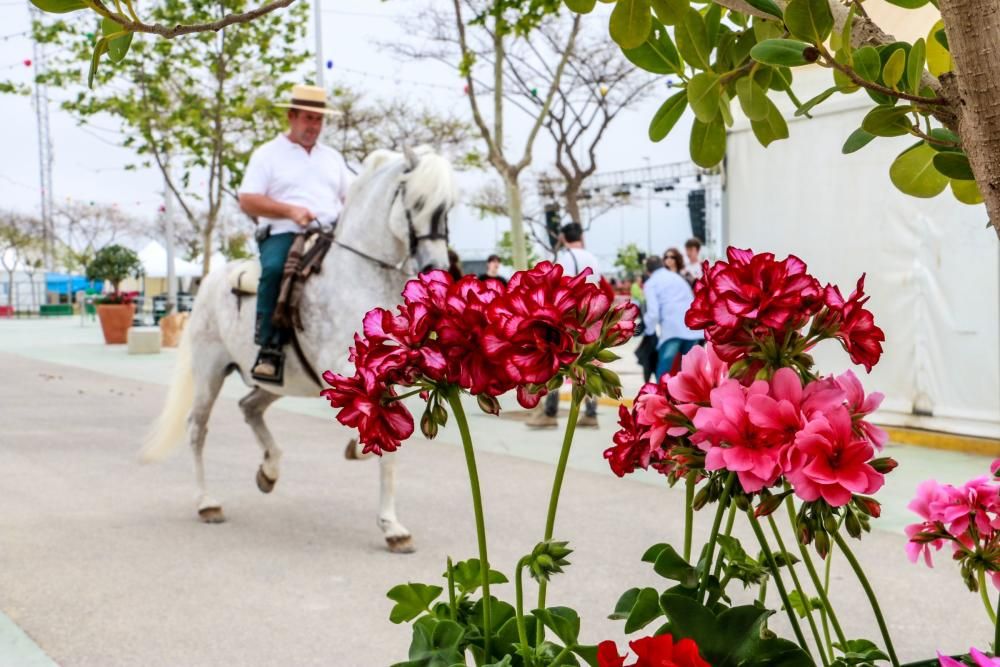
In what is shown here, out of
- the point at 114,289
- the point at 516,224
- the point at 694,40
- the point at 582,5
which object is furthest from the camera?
the point at 114,289

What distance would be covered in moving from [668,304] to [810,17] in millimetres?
8955

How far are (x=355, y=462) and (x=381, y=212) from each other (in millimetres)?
2974

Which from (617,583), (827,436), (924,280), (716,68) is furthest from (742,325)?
(924,280)

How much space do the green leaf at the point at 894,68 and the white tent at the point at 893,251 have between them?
7.51 m

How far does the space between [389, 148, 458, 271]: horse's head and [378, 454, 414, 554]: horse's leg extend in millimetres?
1039

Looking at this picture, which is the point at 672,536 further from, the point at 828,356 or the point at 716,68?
the point at 828,356

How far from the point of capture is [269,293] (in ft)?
19.2

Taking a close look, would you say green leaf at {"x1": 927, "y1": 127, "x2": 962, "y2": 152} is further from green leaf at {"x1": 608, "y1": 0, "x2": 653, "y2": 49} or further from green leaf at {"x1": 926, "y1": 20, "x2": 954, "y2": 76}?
green leaf at {"x1": 608, "y1": 0, "x2": 653, "y2": 49}

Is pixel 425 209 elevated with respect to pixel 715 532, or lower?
elevated

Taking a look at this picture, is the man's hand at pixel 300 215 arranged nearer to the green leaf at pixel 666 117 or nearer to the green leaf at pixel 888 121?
the green leaf at pixel 666 117

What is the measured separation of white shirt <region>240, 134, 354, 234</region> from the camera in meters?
6.04

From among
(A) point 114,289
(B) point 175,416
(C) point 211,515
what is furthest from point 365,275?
(A) point 114,289

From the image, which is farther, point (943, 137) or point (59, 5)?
point (943, 137)

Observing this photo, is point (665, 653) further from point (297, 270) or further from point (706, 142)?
point (297, 270)
